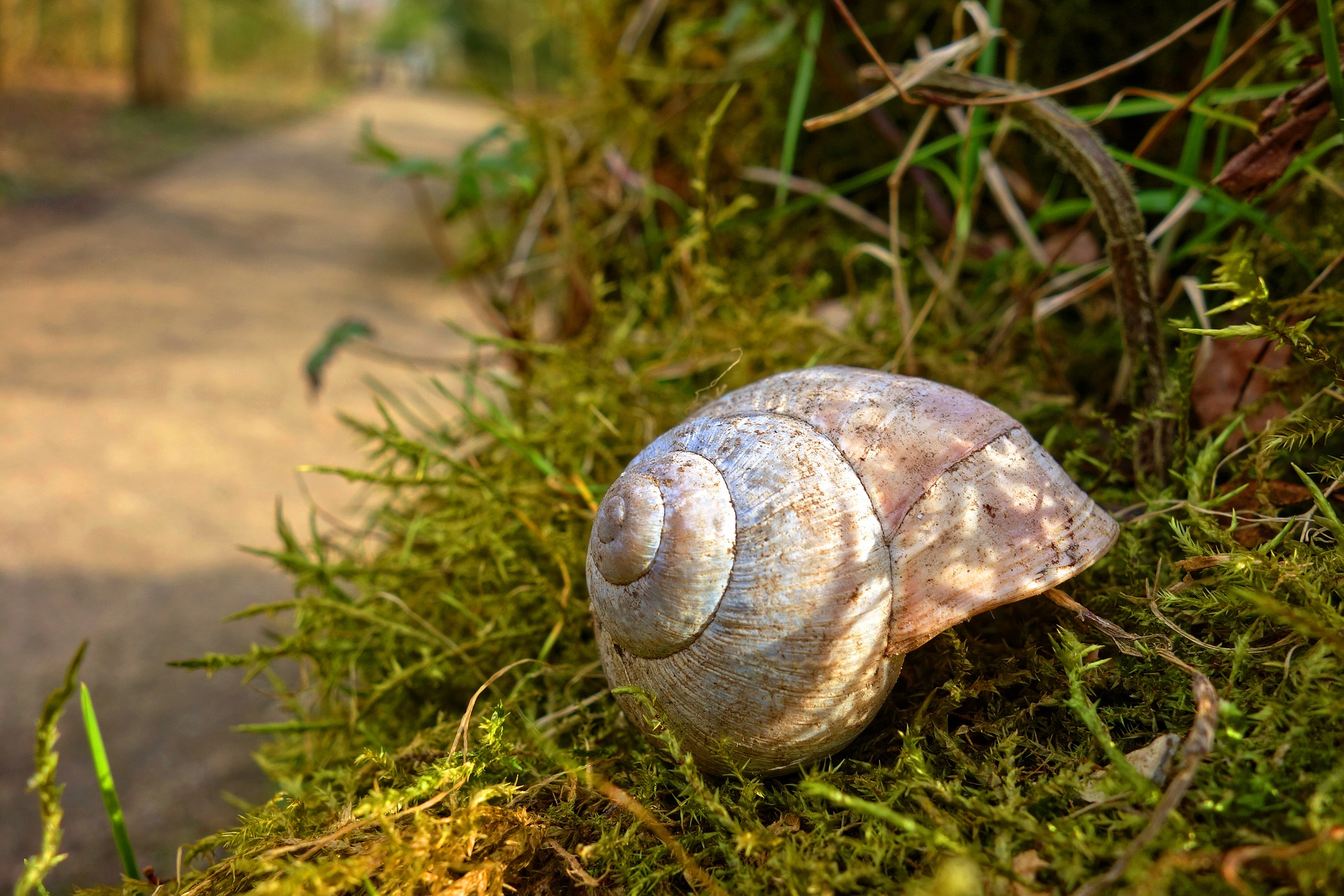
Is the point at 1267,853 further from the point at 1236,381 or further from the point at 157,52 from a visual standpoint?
the point at 157,52

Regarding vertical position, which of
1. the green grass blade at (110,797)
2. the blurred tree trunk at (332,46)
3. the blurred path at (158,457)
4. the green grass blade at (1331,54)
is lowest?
the blurred path at (158,457)

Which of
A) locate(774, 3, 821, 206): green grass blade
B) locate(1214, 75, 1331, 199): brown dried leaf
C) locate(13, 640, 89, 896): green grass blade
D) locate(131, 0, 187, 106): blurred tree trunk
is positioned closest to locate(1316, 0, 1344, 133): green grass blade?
locate(1214, 75, 1331, 199): brown dried leaf

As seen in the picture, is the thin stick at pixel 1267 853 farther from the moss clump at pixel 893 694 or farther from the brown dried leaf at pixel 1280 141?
the brown dried leaf at pixel 1280 141

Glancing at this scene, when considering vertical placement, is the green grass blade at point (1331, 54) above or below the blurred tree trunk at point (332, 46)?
below

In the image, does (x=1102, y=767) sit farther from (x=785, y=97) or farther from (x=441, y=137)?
(x=441, y=137)

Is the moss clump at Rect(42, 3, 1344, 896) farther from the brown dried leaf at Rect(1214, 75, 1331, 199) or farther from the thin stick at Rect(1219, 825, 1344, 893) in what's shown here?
the brown dried leaf at Rect(1214, 75, 1331, 199)

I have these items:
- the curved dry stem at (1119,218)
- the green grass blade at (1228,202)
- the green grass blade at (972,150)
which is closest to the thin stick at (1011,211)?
the green grass blade at (972,150)

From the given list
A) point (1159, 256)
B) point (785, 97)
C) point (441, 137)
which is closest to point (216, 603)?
point (785, 97)
